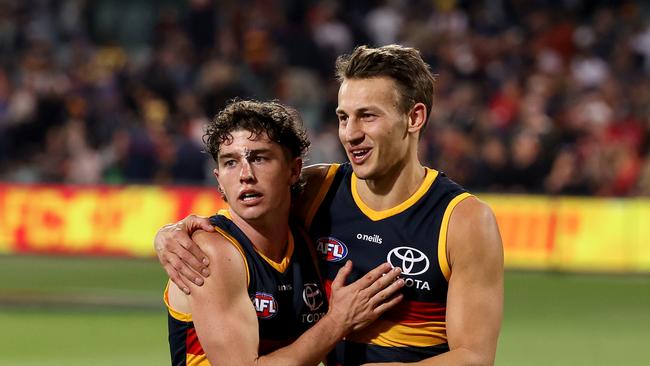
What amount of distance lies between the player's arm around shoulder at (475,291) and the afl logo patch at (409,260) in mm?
167

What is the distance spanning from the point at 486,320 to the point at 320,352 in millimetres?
769

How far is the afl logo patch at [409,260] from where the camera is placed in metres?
5.57

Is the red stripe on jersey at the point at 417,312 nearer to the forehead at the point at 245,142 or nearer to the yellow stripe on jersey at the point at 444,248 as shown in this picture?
the yellow stripe on jersey at the point at 444,248

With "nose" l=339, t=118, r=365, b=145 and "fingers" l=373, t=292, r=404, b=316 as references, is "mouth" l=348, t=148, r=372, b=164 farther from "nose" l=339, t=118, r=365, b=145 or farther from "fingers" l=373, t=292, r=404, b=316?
"fingers" l=373, t=292, r=404, b=316

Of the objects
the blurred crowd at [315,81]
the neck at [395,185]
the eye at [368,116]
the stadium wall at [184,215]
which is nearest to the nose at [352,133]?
the eye at [368,116]

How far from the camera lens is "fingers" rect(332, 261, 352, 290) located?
18.3 feet

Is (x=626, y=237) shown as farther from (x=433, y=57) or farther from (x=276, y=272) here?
(x=276, y=272)

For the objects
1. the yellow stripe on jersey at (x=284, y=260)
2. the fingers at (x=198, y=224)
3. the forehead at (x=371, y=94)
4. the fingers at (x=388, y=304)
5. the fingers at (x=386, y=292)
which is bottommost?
the fingers at (x=388, y=304)

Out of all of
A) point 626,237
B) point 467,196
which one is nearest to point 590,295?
point 626,237

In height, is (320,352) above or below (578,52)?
below

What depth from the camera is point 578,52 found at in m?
19.6

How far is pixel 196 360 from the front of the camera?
219 inches

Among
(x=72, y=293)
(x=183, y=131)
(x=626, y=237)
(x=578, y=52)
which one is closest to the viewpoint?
(x=72, y=293)

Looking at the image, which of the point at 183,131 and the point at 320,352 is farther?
the point at 183,131
